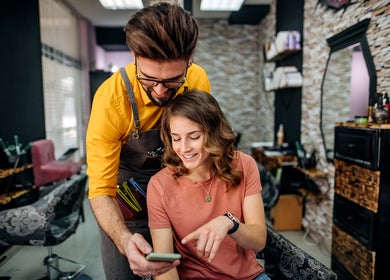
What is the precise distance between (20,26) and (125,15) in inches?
113

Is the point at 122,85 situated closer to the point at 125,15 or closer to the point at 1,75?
the point at 1,75

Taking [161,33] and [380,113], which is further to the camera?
[380,113]

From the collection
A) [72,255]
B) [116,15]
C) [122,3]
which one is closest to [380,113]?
[72,255]

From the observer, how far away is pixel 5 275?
253cm

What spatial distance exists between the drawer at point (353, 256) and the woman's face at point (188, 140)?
4.07ft

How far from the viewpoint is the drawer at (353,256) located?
1746mm

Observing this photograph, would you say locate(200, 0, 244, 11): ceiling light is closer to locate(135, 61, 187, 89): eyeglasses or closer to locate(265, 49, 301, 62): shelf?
locate(265, 49, 301, 62): shelf

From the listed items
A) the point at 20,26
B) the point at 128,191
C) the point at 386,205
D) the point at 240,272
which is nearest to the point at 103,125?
the point at 128,191

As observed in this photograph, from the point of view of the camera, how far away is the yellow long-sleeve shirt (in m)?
1.22

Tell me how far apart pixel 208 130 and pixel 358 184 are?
1147 millimetres

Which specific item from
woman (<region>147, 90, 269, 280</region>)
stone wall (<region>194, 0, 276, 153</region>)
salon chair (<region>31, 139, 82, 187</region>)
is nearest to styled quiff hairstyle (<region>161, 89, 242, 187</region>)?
woman (<region>147, 90, 269, 280</region>)

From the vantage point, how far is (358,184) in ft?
6.07

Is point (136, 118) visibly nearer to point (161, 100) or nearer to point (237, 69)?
point (161, 100)

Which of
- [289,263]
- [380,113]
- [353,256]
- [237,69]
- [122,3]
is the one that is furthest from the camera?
[237,69]
